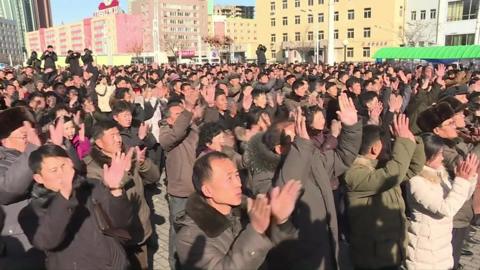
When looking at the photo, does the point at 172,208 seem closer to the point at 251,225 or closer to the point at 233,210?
the point at 233,210

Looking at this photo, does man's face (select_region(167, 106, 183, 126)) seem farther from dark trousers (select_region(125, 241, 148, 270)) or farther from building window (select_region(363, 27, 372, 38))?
building window (select_region(363, 27, 372, 38))

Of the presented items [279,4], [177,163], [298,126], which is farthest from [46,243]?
[279,4]

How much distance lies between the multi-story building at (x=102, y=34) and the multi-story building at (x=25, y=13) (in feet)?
70.9

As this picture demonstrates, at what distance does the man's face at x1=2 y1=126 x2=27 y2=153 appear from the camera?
339 centimetres

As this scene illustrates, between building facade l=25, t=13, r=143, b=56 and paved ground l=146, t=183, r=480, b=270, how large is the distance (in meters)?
91.6

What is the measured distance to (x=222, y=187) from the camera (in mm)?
2301

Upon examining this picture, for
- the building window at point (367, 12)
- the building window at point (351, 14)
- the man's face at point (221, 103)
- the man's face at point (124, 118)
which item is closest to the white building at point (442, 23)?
the building window at point (367, 12)

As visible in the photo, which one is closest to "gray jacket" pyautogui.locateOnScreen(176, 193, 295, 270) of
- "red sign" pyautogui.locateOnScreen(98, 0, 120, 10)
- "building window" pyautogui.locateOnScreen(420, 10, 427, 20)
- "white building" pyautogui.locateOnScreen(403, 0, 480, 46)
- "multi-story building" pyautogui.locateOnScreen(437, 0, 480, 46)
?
"white building" pyautogui.locateOnScreen(403, 0, 480, 46)

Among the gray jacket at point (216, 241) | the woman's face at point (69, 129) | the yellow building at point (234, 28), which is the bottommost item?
the gray jacket at point (216, 241)

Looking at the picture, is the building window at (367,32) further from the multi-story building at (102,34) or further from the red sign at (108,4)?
the red sign at (108,4)

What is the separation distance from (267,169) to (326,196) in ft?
1.63

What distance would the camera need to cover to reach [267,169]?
3.18m

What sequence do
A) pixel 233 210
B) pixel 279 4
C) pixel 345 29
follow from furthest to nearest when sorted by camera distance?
1. pixel 279 4
2. pixel 345 29
3. pixel 233 210

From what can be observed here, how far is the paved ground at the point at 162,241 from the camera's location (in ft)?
15.2
